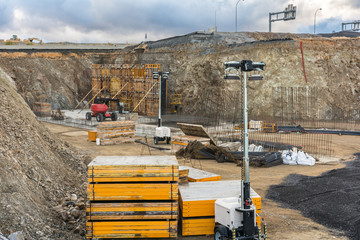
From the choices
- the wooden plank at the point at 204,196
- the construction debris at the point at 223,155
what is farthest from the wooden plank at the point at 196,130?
the wooden plank at the point at 204,196

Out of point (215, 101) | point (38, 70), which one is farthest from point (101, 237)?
point (38, 70)

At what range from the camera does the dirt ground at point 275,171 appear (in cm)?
1061

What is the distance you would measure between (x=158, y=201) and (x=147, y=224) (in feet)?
2.10

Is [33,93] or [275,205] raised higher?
[33,93]

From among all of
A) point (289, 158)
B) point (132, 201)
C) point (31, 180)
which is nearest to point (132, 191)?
point (132, 201)

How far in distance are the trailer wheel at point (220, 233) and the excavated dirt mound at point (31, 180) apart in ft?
11.5

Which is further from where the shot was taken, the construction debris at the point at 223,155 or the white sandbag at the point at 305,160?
the white sandbag at the point at 305,160

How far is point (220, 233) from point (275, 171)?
990 cm

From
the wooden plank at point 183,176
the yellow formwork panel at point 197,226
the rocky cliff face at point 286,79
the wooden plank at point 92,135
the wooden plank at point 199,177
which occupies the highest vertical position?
the rocky cliff face at point 286,79

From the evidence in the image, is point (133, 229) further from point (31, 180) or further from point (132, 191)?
point (31, 180)

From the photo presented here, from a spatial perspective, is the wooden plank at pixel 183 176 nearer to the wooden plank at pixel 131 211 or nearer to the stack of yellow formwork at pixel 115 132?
the wooden plank at pixel 131 211

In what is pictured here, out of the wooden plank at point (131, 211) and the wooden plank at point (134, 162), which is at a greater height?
the wooden plank at point (134, 162)

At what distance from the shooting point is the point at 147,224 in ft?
30.9

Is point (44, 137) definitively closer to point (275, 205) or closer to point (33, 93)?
point (275, 205)
